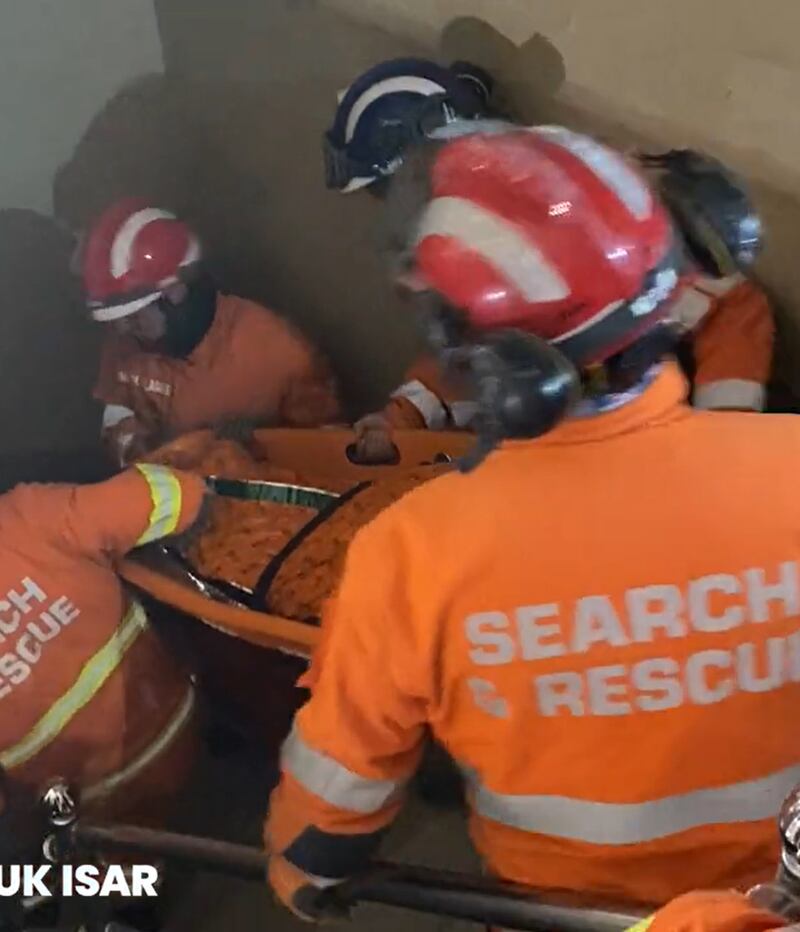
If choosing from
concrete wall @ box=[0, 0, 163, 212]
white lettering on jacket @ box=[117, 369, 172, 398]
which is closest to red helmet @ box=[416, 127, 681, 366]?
white lettering on jacket @ box=[117, 369, 172, 398]

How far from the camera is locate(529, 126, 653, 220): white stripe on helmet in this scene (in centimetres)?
83

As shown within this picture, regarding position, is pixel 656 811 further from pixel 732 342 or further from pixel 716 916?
pixel 732 342

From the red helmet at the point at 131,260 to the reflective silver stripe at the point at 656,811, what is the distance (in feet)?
3.92

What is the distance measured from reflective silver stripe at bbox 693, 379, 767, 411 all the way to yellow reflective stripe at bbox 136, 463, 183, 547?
0.67 metres

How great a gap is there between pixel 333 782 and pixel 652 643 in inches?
12.0

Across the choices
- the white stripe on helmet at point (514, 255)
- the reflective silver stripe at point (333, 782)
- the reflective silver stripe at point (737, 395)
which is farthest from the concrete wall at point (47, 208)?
the white stripe on helmet at point (514, 255)

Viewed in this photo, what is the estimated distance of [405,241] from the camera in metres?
0.88

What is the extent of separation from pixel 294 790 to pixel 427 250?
481 mm

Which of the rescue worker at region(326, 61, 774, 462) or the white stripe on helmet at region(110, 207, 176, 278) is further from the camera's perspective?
the white stripe on helmet at region(110, 207, 176, 278)

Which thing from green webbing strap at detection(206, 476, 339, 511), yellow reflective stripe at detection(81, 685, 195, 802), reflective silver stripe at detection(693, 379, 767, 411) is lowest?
yellow reflective stripe at detection(81, 685, 195, 802)

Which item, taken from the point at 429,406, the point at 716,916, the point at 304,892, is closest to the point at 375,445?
the point at 429,406

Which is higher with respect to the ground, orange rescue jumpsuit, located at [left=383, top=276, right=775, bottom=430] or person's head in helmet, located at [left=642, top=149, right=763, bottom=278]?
person's head in helmet, located at [left=642, top=149, right=763, bottom=278]

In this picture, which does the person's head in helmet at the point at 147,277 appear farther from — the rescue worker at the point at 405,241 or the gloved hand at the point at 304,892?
the gloved hand at the point at 304,892

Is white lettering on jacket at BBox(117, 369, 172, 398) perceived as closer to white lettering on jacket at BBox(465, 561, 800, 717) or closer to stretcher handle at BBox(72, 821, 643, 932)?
stretcher handle at BBox(72, 821, 643, 932)
